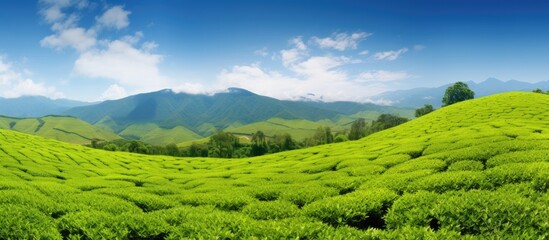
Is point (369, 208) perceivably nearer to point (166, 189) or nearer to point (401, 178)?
point (401, 178)

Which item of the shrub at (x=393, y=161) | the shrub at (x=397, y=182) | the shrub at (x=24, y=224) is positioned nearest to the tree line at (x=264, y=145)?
the shrub at (x=393, y=161)

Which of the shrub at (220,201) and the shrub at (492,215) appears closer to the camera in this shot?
the shrub at (492,215)

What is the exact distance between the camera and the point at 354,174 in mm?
23109

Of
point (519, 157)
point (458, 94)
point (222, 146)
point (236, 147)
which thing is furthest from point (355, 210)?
point (236, 147)

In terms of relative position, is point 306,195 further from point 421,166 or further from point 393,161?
point 393,161

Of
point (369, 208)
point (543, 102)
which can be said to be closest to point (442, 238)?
point (369, 208)

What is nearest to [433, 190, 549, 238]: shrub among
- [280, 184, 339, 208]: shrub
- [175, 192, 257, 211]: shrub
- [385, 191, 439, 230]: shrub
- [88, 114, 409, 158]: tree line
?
[385, 191, 439, 230]: shrub

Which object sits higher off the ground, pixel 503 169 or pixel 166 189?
pixel 503 169

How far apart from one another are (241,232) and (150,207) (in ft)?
26.1

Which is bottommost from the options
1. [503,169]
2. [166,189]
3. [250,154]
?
[250,154]

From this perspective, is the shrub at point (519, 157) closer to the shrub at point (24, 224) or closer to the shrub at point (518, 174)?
the shrub at point (518, 174)

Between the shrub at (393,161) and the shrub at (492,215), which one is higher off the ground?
the shrub at (492,215)

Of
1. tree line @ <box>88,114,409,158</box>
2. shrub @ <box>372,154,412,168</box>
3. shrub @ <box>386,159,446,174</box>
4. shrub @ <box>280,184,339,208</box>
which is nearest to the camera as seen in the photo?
shrub @ <box>280,184,339,208</box>

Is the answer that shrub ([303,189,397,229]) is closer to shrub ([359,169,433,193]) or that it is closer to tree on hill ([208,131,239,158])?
shrub ([359,169,433,193])
